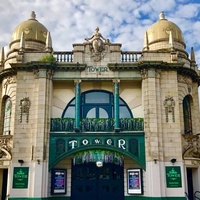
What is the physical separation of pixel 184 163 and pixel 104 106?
6.43 m

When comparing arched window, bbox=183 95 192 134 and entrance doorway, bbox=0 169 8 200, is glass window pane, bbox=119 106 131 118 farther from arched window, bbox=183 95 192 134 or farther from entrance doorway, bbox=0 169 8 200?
entrance doorway, bbox=0 169 8 200

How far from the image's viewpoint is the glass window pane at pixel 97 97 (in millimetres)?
21406

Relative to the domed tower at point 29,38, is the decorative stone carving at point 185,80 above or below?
below

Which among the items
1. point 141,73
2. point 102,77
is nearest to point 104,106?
point 102,77

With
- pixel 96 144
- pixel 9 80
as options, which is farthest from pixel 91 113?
pixel 9 80

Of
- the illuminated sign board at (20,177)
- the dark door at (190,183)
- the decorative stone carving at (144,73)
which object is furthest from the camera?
the dark door at (190,183)

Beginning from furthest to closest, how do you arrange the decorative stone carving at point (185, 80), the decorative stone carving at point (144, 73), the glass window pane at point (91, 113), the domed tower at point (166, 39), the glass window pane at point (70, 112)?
the domed tower at point (166, 39), the decorative stone carving at point (185, 80), the glass window pane at point (70, 112), the glass window pane at point (91, 113), the decorative stone carving at point (144, 73)

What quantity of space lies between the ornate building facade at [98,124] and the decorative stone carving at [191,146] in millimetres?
66

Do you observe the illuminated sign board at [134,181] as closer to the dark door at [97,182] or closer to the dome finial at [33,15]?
the dark door at [97,182]

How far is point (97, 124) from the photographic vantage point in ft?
65.5

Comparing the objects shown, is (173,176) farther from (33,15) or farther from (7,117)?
(33,15)

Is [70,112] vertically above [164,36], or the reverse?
[164,36]

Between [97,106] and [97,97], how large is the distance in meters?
0.71

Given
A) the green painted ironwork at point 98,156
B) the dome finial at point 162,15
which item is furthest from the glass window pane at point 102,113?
the dome finial at point 162,15
